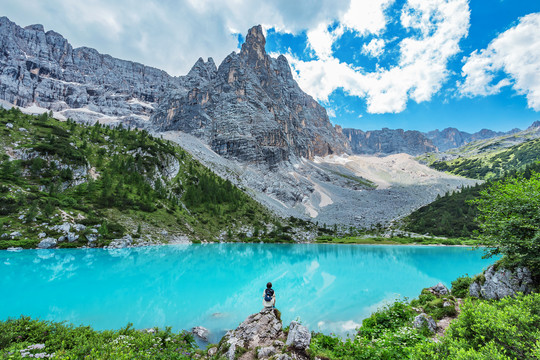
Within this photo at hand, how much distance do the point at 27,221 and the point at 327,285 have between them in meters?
63.8

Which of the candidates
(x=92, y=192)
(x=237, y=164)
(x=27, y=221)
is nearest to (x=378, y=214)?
(x=237, y=164)

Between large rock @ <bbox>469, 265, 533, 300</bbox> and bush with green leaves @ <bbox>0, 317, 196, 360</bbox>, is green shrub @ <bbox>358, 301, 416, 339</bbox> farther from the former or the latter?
bush with green leaves @ <bbox>0, 317, 196, 360</bbox>

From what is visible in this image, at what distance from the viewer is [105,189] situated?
76.0m

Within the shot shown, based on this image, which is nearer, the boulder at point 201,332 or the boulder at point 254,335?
the boulder at point 254,335

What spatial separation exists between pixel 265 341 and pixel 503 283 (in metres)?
13.0

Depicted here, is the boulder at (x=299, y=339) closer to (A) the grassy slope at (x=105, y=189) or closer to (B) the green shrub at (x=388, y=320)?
(B) the green shrub at (x=388, y=320)

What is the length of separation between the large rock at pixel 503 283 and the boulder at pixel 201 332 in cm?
1745

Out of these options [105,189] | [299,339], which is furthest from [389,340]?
[105,189]

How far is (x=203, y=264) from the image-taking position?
4288 centimetres

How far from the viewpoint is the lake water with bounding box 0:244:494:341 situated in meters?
18.9

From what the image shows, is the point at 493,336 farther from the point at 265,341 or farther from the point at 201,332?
the point at 201,332

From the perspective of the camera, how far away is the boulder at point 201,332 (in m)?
16.2

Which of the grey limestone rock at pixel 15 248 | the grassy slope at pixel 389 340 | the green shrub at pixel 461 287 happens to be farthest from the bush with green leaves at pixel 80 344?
the grey limestone rock at pixel 15 248

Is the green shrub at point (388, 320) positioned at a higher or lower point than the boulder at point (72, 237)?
lower
